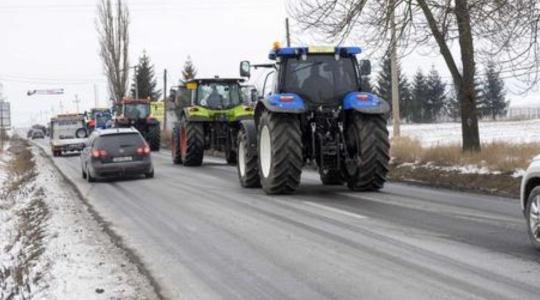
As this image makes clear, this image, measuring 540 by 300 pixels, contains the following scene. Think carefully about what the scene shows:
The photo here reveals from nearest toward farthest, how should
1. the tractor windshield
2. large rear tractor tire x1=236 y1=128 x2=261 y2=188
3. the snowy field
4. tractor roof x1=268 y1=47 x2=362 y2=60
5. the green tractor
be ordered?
1. tractor roof x1=268 y1=47 x2=362 y2=60
2. large rear tractor tire x1=236 y1=128 x2=261 y2=188
3. the green tractor
4. the snowy field
5. the tractor windshield

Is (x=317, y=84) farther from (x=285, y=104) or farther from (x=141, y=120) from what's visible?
(x=141, y=120)

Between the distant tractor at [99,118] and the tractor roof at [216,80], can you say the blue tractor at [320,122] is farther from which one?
the distant tractor at [99,118]

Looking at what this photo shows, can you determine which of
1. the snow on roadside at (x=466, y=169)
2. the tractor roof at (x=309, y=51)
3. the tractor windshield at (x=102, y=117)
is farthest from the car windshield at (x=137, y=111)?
the tractor roof at (x=309, y=51)

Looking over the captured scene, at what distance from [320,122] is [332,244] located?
5976 millimetres

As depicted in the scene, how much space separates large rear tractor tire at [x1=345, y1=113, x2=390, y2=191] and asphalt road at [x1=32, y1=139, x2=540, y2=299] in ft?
1.35

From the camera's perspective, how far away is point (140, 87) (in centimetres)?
9438

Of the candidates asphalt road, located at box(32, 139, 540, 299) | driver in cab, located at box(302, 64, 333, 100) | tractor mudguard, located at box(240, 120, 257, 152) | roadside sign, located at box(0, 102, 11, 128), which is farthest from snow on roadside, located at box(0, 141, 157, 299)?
roadside sign, located at box(0, 102, 11, 128)

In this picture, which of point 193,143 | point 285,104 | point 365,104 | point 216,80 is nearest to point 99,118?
point 216,80

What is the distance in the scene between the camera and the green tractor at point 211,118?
2489 centimetres

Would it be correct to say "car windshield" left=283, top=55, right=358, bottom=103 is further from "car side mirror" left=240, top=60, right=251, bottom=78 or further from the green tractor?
the green tractor

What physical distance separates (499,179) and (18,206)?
1004 cm

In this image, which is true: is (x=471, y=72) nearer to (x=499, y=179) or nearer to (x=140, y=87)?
(x=499, y=179)

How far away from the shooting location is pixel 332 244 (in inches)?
348

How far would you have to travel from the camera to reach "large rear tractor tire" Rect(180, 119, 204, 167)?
24.9 m
